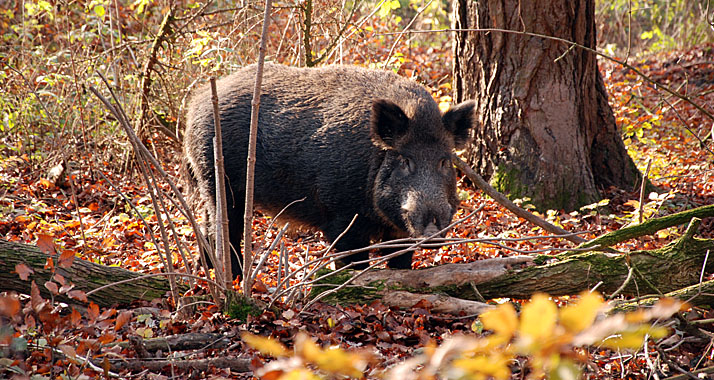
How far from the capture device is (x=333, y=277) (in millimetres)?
4559

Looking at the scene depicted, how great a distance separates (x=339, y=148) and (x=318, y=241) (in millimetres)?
2132

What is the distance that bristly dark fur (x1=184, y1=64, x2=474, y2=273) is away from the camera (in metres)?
5.57

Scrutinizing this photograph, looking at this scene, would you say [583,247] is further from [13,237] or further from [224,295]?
[13,237]

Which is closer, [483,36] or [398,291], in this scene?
[398,291]

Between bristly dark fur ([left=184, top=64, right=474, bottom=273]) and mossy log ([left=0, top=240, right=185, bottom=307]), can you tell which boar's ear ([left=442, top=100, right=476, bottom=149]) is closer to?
bristly dark fur ([left=184, top=64, right=474, bottom=273])

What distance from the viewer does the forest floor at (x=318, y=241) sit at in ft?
11.2

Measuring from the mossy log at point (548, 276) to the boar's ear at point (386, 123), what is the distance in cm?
140

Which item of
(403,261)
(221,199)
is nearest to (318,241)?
(403,261)

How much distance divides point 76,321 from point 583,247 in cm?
347

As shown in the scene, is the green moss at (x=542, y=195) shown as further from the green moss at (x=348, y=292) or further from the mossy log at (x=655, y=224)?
the green moss at (x=348, y=292)

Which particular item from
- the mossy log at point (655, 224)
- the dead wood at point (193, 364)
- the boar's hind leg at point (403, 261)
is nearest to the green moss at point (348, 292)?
the dead wood at point (193, 364)

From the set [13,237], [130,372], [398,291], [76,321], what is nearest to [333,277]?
[398,291]

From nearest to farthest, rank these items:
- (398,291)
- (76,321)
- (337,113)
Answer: (76,321) < (398,291) < (337,113)

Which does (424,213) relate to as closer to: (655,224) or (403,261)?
(403,261)
